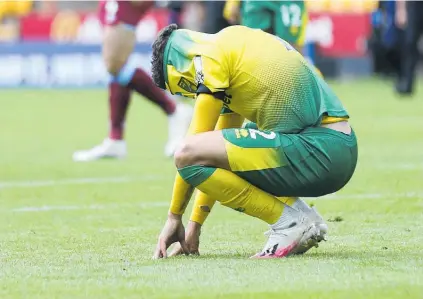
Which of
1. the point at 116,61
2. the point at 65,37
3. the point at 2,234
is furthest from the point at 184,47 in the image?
the point at 65,37

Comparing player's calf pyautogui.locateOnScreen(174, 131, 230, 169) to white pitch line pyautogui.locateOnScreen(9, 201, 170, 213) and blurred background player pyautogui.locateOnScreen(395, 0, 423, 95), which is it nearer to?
white pitch line pyautogui.locateOnScreen(9, 201, 170, 213)

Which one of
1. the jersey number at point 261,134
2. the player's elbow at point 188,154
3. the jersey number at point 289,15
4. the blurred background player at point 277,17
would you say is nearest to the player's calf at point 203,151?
the player's elbow at point 188,154

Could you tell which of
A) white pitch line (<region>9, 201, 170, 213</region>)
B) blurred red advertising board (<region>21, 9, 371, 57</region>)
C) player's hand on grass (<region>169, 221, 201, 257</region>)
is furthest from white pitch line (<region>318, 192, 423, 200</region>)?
blurred red advertising board (<region>21, 9, 371, 57</region>)

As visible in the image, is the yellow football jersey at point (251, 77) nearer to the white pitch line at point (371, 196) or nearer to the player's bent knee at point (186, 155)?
the player's bent knee at point (186, 155)

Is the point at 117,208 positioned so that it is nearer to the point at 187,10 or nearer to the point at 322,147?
the point at 322,147

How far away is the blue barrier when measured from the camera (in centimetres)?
2092

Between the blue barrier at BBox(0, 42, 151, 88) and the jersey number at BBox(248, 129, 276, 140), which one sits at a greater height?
the jersey number at BBox(248, 129, 276, 140)

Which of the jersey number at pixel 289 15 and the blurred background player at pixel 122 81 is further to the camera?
the blurred background player at pixel 122 81

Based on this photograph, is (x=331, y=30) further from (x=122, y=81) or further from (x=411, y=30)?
(x=122, y=81)

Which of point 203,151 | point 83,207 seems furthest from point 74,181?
point 203,151

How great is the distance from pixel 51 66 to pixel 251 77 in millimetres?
16354

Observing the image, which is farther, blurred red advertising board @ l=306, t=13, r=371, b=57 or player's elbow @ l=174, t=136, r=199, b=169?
blurred red advertising board @ l=306, t=13, r=371, b=57

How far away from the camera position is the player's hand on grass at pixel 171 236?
5.21 m

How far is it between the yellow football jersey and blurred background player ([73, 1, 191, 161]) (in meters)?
4.78
